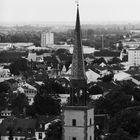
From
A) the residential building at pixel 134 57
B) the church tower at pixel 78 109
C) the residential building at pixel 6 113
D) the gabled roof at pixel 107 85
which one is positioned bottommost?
the residential building at pixel 134 57

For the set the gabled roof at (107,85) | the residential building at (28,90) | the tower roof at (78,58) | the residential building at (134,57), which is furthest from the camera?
the residential building at (134,57)

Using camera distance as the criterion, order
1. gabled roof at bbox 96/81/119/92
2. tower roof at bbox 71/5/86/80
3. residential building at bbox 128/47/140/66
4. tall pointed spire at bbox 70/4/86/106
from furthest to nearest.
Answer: residential building at bbox 128/47/140/66, gabled roof at bbox 96/81/119/92, tower roof at bbox 71/5/86/80, tall pointed spire at bbox 70/4/86/106

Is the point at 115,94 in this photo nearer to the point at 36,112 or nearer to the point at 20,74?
the point at 36,112

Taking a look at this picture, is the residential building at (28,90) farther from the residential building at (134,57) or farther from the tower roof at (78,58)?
the residential building at (134,57)

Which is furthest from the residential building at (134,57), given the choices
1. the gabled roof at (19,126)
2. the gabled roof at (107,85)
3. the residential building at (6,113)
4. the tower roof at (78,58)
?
the tower roof at (78,58)

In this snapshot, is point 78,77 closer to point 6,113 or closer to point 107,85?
point 6,113

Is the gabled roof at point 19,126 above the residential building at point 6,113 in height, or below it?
above

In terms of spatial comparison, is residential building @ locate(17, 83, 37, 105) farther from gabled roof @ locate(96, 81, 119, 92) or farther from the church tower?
the church tower

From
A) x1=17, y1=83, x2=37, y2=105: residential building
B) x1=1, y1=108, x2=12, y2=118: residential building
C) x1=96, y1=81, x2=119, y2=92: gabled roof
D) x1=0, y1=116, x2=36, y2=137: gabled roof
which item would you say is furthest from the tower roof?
x1=96, y1=81, x2=119, y2=92: gabled roof
